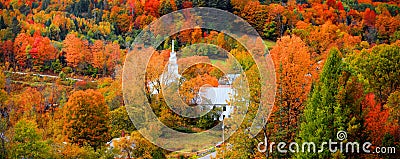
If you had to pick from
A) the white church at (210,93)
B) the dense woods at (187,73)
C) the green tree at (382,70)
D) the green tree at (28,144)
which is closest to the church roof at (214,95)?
the white church at (210,93)

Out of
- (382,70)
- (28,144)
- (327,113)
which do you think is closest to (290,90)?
(327,113)

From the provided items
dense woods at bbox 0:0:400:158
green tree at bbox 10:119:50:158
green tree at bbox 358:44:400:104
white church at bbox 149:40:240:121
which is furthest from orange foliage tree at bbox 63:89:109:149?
green tree at bbox 358:44:400:104

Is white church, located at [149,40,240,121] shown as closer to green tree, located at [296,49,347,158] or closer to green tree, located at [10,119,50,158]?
green tree, located at [10,119,50,158]

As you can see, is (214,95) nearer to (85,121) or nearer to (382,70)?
(382,70)

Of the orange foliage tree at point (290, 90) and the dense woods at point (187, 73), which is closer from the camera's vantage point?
the dense woods at point (187, 73)

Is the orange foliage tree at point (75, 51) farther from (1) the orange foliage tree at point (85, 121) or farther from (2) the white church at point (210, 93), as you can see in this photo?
(1) the orange foliage tree at point (85, 121)

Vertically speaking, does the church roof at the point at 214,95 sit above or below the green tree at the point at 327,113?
below

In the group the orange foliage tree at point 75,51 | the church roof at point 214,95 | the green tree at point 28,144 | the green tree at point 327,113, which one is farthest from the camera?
the orange foliage tree at point 75,51

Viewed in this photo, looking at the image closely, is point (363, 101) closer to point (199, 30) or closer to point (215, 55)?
point (215, 55)
